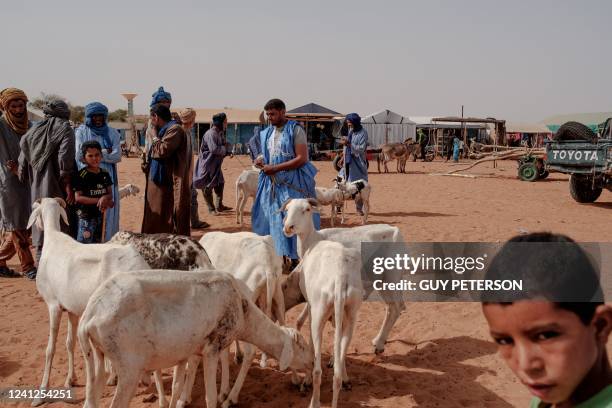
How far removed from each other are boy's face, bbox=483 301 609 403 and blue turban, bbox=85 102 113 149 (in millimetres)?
6425

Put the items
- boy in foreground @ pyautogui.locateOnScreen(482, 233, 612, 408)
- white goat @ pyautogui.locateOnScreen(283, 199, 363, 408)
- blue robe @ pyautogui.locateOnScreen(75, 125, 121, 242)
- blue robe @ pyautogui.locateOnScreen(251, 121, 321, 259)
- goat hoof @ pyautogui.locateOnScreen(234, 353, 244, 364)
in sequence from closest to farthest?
1. boy in foreground @ pyautogui.locateOnScreen(482, 233, 612, 408)
2. white goat @ pyautogui.locateOnScreen(283, 199, 363, 408)
3. goat hoof @ pyautogui.locateOnScreen(234, 353, 244, 364)
4. blue robe @ pyautogui.locateOnScreen(75, 125, 121, 242)
5. blue robe @ pyautogui.locateOnScreen(251, 121, 321, 259)

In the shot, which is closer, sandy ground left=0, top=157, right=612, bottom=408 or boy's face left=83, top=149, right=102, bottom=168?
sandy ground left=0, top=157, right=612, bottom=408

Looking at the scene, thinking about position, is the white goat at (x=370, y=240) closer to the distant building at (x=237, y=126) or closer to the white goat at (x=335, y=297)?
the white goat at (x=335, y=297)

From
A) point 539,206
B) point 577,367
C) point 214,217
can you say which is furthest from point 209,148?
point 577,367

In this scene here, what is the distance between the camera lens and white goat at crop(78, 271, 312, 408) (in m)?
2.94

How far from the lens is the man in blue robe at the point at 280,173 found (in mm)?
6449

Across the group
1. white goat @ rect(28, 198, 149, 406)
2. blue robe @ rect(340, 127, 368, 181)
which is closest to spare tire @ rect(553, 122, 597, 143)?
blue robe @ rect(340, 127, 368, 181)

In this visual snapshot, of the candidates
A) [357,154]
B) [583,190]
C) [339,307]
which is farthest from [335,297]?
[583,190]

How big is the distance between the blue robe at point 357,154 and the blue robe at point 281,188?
15.9 feet

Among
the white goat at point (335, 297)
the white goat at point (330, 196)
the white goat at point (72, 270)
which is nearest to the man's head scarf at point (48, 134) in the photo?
the white goat at point (72, 270)

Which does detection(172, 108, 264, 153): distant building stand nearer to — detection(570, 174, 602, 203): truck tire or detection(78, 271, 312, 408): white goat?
detection(570, 174, 602, 203): truck tire

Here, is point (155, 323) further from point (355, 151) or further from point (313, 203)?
point (355, 151)

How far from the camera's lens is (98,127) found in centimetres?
666

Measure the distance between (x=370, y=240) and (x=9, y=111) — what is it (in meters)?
5.10
